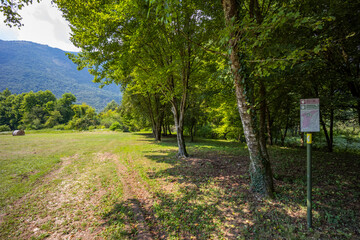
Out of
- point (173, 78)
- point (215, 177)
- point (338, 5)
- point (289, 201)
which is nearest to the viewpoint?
point (289, 201)

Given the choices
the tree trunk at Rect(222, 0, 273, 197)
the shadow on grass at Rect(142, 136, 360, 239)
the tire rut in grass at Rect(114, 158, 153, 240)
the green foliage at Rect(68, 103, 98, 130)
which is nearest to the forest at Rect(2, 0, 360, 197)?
the tree trunk at Rect(222, 0, 273, 197)

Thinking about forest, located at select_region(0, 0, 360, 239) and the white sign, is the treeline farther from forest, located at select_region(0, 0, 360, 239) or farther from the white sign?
the white sign

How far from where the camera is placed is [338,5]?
4488mm

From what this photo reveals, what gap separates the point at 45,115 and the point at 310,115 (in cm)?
7694

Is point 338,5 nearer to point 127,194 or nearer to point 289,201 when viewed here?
point 289,201

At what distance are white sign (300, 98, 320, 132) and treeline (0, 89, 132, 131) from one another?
43.5 meters

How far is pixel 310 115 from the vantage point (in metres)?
2.75

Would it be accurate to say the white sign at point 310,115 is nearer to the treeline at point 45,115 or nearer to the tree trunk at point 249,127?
the tree trunk at point 249,127

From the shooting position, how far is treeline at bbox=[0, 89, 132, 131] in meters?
48.1

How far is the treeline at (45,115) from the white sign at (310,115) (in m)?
43.5

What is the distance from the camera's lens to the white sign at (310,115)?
2697 millimetres

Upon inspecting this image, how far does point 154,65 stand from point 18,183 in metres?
7.79

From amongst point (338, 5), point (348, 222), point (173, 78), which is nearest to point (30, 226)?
point (348, 222)

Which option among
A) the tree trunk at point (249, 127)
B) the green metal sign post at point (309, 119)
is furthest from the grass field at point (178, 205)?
the green metal sign post at point (309, 119)
